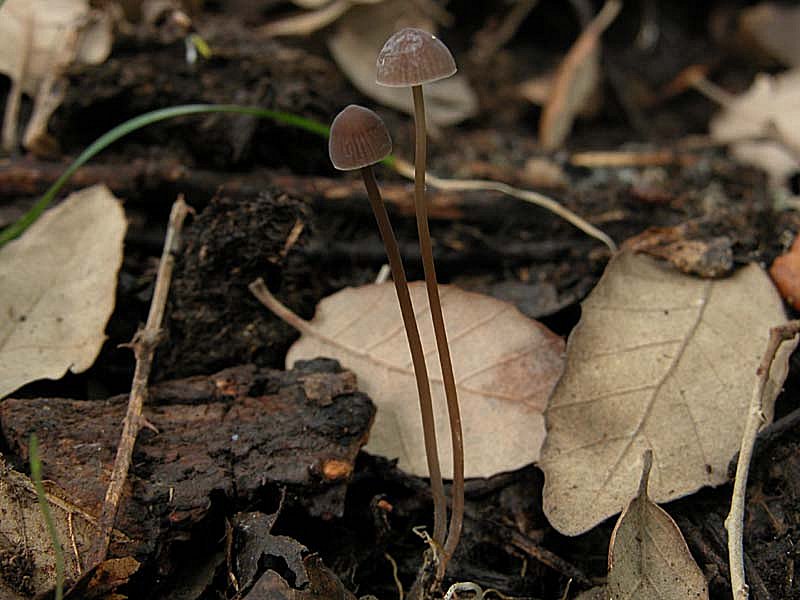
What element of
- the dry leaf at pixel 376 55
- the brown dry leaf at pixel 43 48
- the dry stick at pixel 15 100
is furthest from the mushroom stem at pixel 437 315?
the dry leaf at pixel 376 55

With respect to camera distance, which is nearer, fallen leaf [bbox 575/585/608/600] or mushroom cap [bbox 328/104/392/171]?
mushroom cap [bbox 328/104/392/171]

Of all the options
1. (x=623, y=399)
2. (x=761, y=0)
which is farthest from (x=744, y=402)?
(x=761, y=0)

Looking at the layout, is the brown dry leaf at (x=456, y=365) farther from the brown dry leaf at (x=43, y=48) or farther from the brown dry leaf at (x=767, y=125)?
the brown dry leaf at (x=767, y=125)

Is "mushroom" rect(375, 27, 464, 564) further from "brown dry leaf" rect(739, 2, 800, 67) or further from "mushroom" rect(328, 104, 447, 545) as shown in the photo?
"brown dry leaf" rect(739, 2, 800, 67)

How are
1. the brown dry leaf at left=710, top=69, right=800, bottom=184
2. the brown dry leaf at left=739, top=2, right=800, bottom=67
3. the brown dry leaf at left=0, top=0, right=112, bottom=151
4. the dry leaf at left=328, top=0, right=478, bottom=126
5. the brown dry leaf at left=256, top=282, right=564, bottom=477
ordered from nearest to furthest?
the brown dry leaf at left=256, top=282, right=564, bottom=477 < the brown dry leaf at left=0, top=0, right=112, bottom=151 < the brown dry leaf at left=710, top=69, right=800, bottom=184 < the dry leaf at left=328, top=0, right=478, bottom=126 < the brown dry leaf at left=739, top=2, right=800, bottom=67

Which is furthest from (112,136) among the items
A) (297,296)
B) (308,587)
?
(308,587)

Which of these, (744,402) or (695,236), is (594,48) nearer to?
(695,236)

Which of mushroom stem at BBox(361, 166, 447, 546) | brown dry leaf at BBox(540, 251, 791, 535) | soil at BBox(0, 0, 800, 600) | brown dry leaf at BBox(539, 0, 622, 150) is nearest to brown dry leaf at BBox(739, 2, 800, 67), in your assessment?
brown dry leaf at BBox(539, 0, 622, 150)
